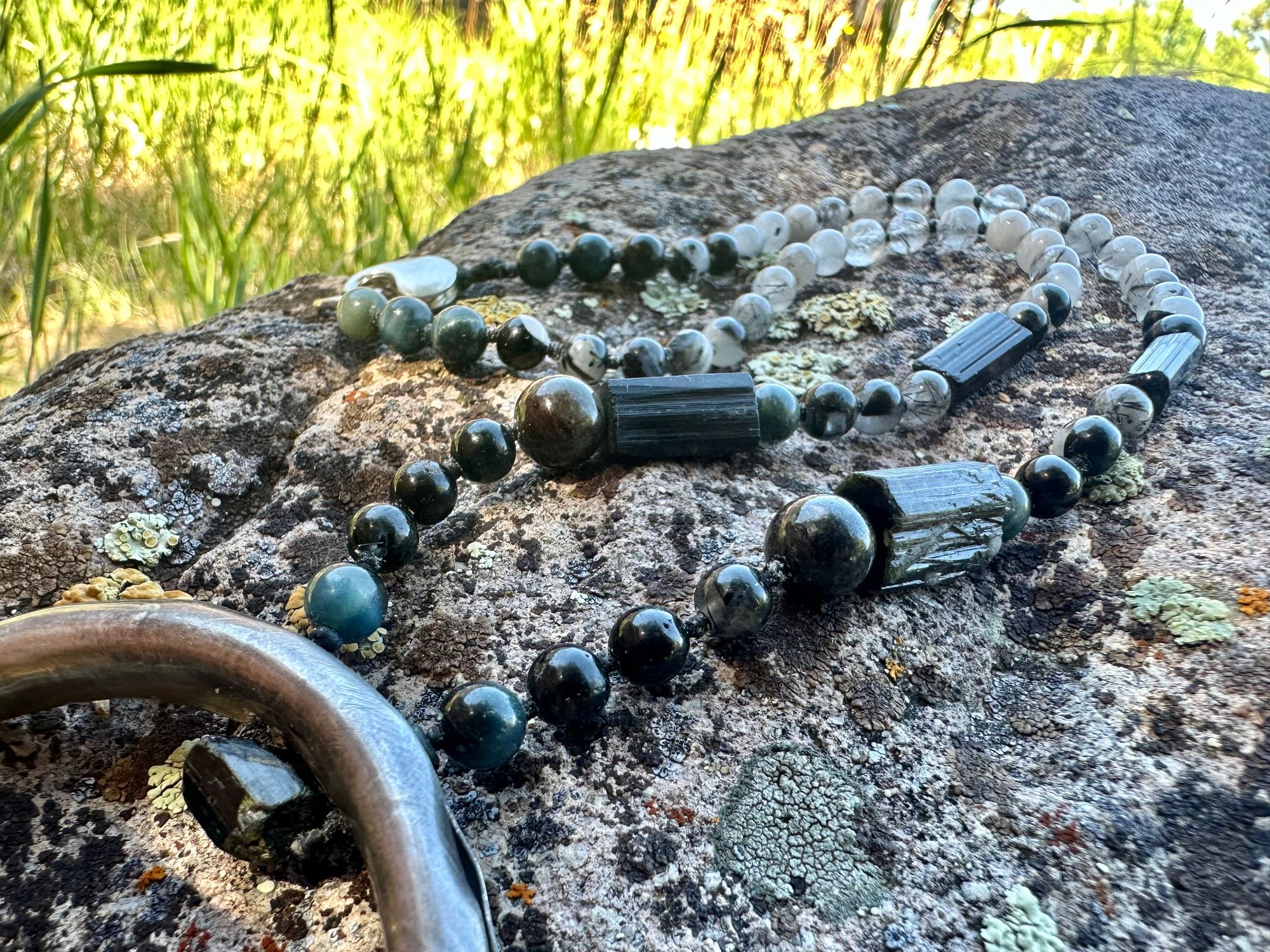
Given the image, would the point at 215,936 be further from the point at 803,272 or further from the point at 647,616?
the point at 803,272

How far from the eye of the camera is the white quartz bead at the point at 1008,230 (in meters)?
2.58

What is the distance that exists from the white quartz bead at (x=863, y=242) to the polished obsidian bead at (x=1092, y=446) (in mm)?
939

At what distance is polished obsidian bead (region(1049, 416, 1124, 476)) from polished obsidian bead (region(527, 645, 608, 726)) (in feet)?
3.49

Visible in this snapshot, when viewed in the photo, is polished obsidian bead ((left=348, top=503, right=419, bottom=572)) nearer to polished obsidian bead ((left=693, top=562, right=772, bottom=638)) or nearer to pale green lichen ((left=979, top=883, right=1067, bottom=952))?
polished obsidian bead ((left=693, top=562, right=772, bottom=638))

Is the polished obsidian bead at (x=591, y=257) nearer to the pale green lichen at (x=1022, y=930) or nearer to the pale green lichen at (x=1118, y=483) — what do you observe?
the pale green lichen at (x=1118, y=483)

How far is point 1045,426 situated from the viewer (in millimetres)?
2053

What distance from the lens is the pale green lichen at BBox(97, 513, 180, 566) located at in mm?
1597

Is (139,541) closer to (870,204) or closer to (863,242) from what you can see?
(863,242)

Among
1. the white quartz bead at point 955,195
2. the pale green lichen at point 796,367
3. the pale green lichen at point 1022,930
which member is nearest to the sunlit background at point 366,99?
the white quartz bead at point 955,195

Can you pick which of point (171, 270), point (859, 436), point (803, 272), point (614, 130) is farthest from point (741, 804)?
point (614, 130)

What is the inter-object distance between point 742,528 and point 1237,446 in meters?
1.02

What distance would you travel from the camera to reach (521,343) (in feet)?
6.59

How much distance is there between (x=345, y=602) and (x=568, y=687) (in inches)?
14.5

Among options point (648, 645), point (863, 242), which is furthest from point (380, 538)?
point (863, 242)
